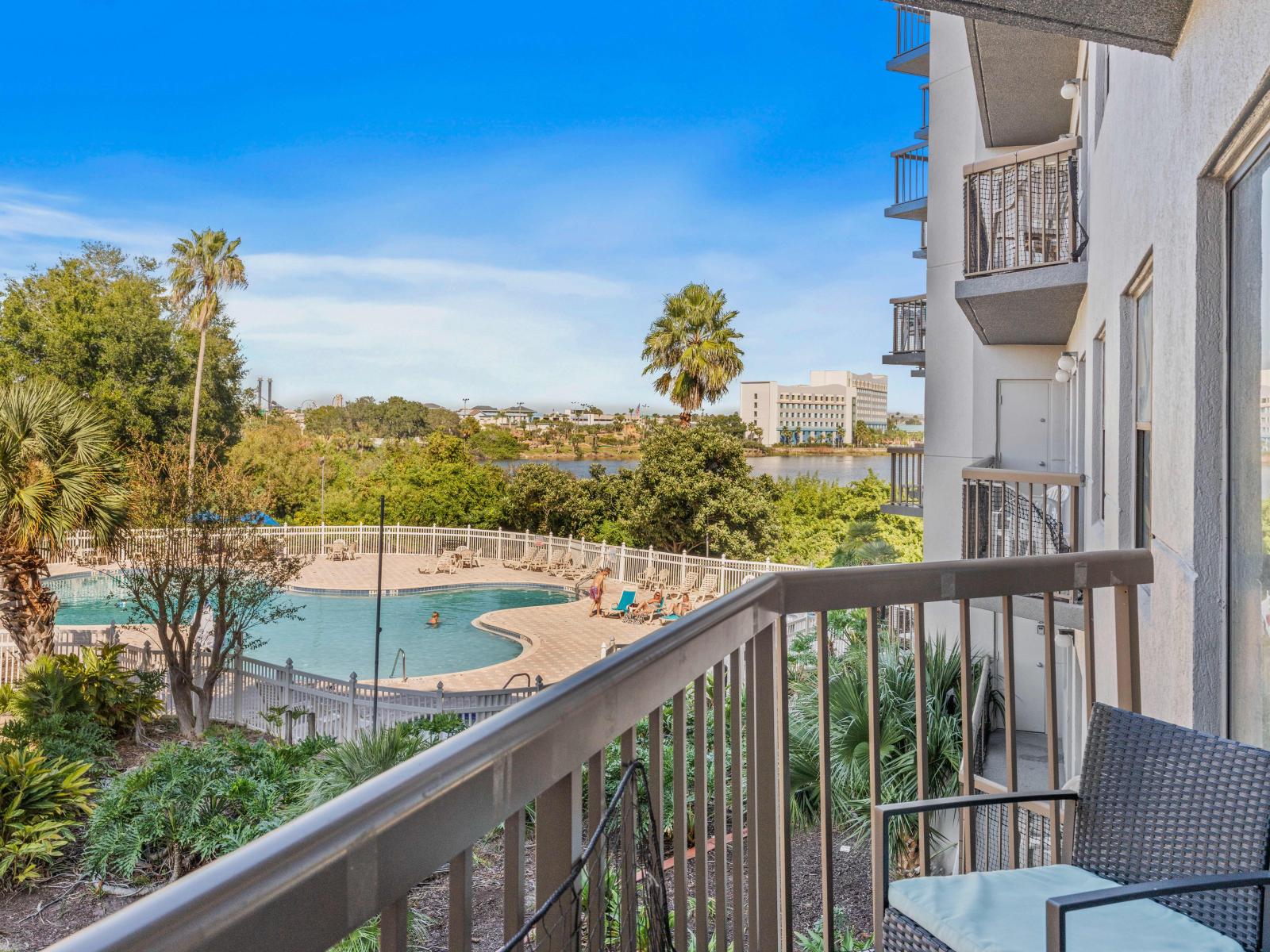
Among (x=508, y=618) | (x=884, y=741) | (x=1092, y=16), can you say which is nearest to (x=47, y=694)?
(x=508, y=618)

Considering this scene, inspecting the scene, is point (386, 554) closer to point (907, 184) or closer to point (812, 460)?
point (812, 460)

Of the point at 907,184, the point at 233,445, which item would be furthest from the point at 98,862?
the point at 233,445

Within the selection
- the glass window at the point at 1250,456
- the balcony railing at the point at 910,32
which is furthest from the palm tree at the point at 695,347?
the glass window at the point at 1250,456

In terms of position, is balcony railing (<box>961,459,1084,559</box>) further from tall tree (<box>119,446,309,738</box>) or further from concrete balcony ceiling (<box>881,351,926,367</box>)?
tall tree (<box>119,446,309,738</box>)

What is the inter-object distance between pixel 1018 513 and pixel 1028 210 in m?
2.04

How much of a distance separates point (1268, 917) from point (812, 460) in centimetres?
3102

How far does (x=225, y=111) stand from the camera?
4697 cm

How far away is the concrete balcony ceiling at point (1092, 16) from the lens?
5.58ft

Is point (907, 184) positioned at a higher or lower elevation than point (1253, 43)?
higher

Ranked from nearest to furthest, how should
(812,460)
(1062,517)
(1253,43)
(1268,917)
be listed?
(1268,917) < (1253,43) < (1062,517) < (812,460)

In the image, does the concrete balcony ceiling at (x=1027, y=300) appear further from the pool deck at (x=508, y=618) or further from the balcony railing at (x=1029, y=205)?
the pool deck at (x=508, y=618)

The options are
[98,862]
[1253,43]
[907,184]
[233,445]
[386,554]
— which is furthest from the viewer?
[233,445]

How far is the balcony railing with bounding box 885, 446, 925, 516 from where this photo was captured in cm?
1159

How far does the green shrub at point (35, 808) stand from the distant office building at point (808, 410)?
1025 inches
